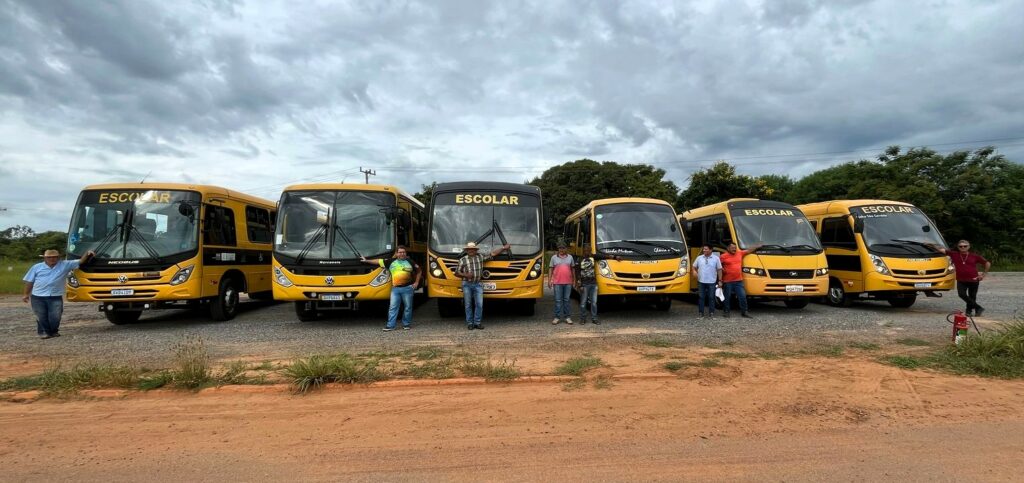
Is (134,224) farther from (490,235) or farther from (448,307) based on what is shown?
(490,235)

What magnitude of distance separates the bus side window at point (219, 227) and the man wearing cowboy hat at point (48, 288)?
6.17 feet

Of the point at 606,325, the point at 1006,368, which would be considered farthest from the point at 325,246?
the point at 1006,368

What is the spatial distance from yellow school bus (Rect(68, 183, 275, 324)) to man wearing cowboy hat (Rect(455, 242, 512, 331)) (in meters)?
4.95

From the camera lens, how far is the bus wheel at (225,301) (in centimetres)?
1017

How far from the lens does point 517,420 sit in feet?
14.7

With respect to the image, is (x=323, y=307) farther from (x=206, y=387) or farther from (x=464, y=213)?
(x=206, y=387)

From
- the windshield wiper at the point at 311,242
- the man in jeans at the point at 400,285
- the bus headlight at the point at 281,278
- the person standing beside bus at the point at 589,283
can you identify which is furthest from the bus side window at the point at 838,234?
the bus headlight at the point at 281,278

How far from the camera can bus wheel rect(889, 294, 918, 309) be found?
11.4m

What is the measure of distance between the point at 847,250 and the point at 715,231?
2845 mm

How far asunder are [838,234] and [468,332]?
29.3ft

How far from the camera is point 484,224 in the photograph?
32.2 feet

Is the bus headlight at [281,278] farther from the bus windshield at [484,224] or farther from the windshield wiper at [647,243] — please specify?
the windshield wiper at [647,243]

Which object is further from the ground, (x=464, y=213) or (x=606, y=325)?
(x=464, y=213)

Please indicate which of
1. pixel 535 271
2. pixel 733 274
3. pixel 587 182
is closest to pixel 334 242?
pixel 535 271
